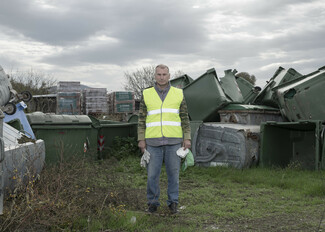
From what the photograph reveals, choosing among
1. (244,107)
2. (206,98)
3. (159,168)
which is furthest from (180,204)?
(206,98)

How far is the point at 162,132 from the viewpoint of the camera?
13.9ft

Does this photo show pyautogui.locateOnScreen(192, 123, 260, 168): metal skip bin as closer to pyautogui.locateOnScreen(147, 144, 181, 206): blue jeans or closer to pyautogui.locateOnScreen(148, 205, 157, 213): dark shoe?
pyautogui.locateOnScreen(147, 144, 181, 206): blue jeans

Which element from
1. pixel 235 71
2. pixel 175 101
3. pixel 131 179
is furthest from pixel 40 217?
pixel 235 71

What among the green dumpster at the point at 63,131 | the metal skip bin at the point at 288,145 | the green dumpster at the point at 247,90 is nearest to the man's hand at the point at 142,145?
A: the metal skip bin at the point at 288,145

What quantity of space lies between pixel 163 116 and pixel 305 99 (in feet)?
13.7

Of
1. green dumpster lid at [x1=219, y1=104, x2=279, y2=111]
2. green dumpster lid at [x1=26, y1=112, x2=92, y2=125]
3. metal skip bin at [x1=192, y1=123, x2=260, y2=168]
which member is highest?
green dumpster lid at [x1=219, y1=104, x2=279, y2=111]

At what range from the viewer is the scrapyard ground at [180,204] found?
3673 millimetres

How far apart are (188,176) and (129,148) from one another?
2729 millimetres

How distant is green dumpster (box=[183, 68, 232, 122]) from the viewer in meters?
8.62

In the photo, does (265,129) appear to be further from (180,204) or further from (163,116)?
(163,116)

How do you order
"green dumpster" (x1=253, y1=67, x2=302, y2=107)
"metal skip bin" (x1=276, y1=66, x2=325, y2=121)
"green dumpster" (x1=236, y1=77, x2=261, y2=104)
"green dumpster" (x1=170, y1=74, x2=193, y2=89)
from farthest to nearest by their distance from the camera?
"green dumpster" (x1=236, y1=77, x2=261, y2=104)
"green dumpster" (x1=170, y1=74, x2=193, y2=89)
"green dumpster" (x1=253, y1=67, x2=302, y2=107)
"metal skip bin" (x1=276, y1=66, x2=325, y2=121)

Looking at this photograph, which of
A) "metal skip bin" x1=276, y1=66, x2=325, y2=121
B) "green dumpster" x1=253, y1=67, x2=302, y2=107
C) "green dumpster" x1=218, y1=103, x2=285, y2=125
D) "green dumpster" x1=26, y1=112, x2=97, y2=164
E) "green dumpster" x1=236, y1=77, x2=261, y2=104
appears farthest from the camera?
"green dumpster" x1=236, y1=77, x2=261, y2=104

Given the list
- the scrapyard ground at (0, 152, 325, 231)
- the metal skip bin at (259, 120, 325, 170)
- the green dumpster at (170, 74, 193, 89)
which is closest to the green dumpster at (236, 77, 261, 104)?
the green dumpster at (170, 74, 193, 89)

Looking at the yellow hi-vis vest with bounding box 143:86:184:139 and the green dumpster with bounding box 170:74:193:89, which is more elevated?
the green dumpster with bounding box 170:74:193:89
